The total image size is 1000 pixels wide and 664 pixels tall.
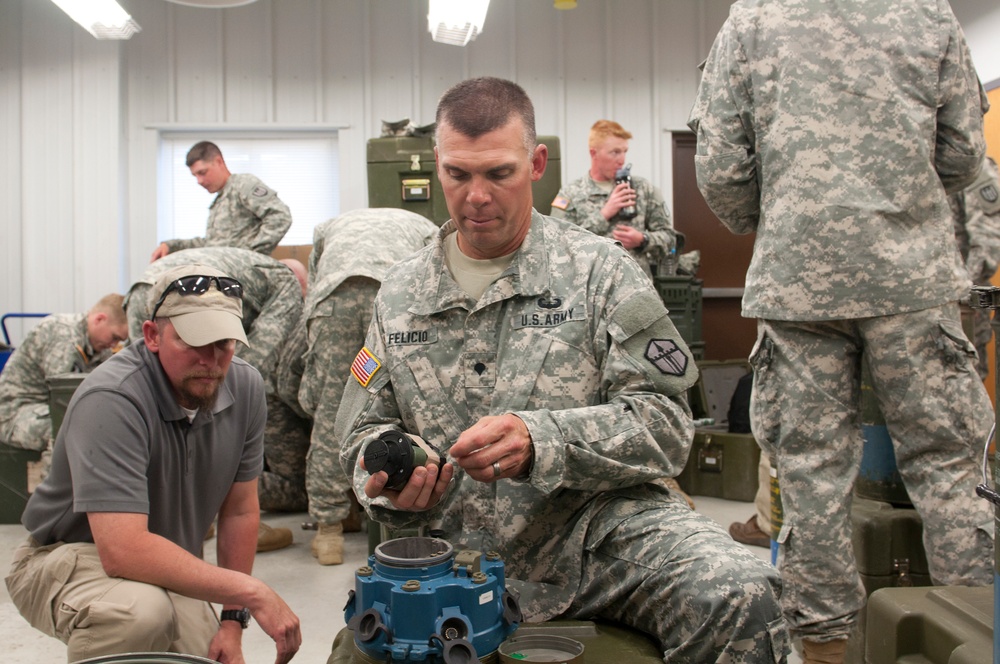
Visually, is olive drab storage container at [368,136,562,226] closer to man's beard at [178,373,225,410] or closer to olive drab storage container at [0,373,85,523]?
olive drab storage container at [0,373,85,523]

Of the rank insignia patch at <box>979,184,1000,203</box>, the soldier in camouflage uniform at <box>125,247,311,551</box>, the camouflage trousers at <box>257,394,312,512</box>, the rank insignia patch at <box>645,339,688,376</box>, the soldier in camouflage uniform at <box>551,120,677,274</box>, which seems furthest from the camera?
the soldier in camouflage uniform at <box>551,120,677,274</box>

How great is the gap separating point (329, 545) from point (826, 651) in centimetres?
217

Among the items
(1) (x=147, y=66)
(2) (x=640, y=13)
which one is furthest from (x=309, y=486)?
(2) (x=640, y=13)

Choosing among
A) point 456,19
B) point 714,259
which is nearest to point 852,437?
point 456,19

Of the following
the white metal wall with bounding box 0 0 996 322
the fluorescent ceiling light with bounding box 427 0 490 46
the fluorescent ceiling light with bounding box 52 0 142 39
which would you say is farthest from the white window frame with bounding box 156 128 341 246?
the fluorescent ceiling light with bounding box 427 0 490 46

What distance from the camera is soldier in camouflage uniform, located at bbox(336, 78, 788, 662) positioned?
160 cm

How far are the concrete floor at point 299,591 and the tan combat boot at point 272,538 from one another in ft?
0.10

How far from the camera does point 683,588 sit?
1.53 m

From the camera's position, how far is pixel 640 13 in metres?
7.52

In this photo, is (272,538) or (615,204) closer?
(272,538)

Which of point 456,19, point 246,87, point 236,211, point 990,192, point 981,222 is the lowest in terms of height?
point 981,222

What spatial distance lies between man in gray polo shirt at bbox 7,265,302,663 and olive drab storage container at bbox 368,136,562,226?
2801 mm

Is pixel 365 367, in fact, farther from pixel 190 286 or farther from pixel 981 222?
pixel 981 222

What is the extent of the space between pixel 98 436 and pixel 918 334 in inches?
71.1
